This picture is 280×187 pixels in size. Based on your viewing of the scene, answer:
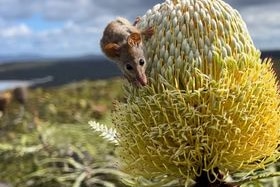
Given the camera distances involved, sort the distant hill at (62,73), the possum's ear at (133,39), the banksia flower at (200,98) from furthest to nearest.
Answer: the distant hill at (62,73) < the banksia flower at (200,98) < the possum's ear at (133,39)

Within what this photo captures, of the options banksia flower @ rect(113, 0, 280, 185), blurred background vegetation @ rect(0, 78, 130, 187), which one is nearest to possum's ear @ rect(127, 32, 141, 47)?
banksia flower @ rect(113, 0, 280, 185)

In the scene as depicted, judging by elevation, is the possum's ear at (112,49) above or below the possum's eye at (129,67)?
above

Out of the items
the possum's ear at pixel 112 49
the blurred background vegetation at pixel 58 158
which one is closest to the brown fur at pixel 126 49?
the possum's ear at pixel 112 49

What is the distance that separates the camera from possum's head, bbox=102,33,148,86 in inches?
126

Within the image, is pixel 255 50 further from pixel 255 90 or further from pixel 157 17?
pixel 157 17

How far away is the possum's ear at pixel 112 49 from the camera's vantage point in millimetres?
3227

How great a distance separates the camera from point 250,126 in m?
3.38

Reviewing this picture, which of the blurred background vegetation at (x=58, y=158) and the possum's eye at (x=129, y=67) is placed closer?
the possum's eye at (x=129, y=67)

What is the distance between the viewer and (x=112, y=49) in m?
3.23

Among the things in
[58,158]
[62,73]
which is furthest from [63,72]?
[58,158]

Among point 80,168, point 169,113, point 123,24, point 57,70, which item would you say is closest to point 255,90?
point 169,113

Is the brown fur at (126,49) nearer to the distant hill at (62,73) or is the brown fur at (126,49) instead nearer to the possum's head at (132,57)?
the possum's head at (132,57)

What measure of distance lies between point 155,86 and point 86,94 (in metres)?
15.7

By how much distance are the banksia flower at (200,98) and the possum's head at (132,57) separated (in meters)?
0.08
